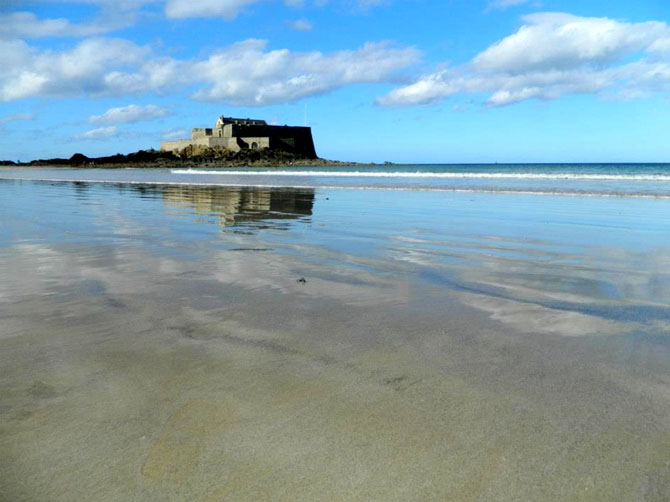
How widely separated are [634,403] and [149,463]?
6.16ft

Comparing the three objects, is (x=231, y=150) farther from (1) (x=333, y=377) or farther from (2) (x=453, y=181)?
(1) (x=333, y=377)

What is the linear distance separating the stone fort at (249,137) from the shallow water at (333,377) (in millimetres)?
81456

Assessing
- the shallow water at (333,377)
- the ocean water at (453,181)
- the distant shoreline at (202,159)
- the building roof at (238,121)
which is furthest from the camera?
the building roof at (238,121)

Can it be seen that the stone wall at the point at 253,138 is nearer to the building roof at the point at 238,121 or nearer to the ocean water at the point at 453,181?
the building roof at the point at 238,121

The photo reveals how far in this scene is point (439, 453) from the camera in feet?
6.04

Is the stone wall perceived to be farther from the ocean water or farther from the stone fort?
the ocean water

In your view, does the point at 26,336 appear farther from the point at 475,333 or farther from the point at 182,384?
the point at 475,333

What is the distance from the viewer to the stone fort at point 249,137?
85250 mm

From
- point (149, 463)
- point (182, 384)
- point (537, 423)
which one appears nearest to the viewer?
point (149, 463)

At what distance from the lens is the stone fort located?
85.2 m

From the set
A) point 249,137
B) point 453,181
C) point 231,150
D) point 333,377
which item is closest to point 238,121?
point 249,137

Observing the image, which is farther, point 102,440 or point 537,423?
point 537,423

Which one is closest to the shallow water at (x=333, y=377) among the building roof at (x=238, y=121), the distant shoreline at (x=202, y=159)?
the distant shoreline at (x=202, y=159)

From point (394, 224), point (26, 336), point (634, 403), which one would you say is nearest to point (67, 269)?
point (26, 336)
